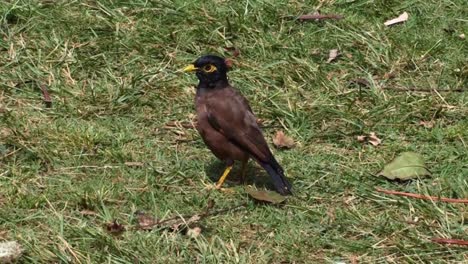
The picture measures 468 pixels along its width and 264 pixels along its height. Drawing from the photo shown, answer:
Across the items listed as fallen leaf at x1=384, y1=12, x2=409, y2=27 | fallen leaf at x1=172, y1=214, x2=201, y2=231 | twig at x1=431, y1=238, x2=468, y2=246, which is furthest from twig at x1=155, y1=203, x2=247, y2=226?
fallen leaf at x1=384, y1=12, x2=409, y2=27

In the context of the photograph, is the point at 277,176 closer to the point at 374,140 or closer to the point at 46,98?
the point at 374,140

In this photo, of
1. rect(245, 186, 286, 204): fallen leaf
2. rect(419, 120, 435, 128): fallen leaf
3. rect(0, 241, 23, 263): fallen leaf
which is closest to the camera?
rect(0, 241, 23, 263): fallen leaf

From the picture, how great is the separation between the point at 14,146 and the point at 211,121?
1274 millimetres

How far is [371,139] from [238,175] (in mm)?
974

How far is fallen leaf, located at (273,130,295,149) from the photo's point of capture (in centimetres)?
681

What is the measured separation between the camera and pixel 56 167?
21.0 ft

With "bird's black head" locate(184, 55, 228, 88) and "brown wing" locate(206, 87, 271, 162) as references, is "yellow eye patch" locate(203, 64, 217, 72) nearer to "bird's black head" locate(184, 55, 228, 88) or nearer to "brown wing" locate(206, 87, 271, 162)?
"bird's black head" locate(184, 55, 228, 88)

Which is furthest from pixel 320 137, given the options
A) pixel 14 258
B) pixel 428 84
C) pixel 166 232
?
pixel 14 258

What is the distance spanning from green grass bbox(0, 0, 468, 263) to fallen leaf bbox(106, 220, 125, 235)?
49 mm

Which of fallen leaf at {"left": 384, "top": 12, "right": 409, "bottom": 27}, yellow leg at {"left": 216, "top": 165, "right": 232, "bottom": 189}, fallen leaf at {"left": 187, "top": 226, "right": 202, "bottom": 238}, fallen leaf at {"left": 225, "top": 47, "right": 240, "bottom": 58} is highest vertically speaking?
fallen leaf at {"left": 187, "top": 226, "right": 202, "bottom": 238}

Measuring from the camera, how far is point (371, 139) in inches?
271

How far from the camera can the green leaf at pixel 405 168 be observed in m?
6.29

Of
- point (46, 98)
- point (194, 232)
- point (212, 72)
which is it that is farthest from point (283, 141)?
point (46, 98)

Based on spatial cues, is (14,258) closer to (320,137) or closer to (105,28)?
(320,137)
